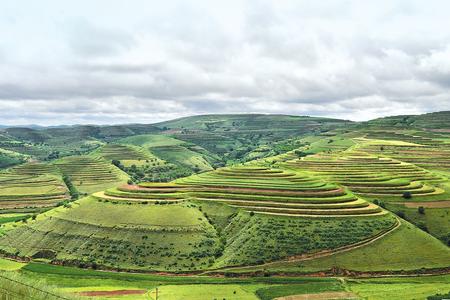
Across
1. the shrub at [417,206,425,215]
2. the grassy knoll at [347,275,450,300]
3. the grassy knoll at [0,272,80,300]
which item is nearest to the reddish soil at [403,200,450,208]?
the shrub at [417,206,425,215]

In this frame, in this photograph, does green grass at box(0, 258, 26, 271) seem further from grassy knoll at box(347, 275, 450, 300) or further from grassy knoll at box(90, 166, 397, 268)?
grassy knoll at box(347, 275, 450, 300)

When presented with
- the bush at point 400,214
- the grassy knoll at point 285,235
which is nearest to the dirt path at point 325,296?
the grassy knoll at point 285,235

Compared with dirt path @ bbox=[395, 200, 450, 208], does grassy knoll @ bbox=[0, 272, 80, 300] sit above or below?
above

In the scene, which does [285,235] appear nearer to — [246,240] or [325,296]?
[246,240]

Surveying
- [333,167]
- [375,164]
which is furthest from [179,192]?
[375,164]

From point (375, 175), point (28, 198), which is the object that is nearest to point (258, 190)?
point (375, 175)

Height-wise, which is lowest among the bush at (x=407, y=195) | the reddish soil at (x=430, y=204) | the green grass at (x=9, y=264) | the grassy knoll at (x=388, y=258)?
the green grass at (x=9, y=264)

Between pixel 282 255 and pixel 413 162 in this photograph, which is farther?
pixel 413 162

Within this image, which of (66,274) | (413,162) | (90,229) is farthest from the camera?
(413,162)

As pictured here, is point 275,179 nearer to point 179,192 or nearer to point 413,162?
point 179,192

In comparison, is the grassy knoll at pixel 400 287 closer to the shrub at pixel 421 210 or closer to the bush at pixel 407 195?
the shrub at pixel 421 210

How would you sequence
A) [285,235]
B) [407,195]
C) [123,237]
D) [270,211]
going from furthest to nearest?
[407,195] → [270,211] → [123,237] → [285,235]
